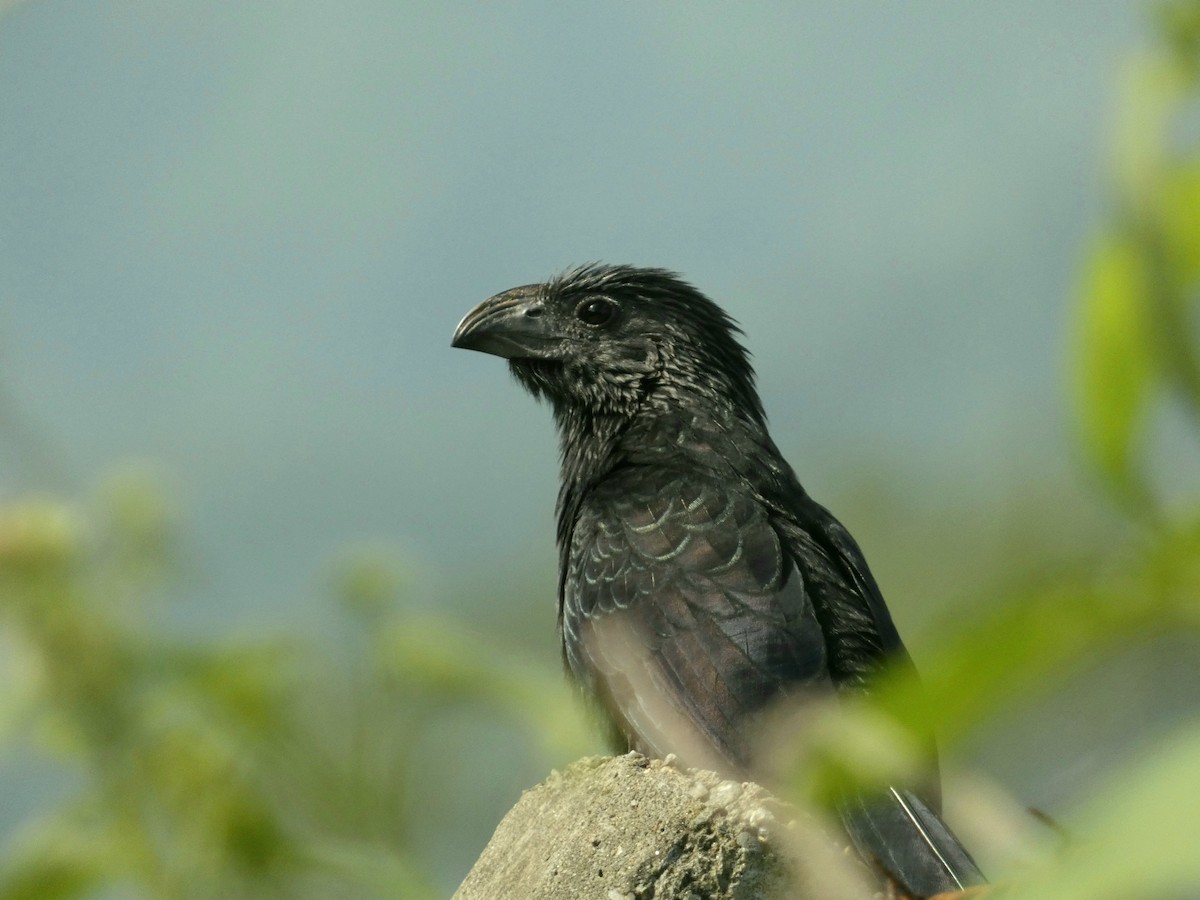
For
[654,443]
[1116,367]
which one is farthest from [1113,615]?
[654,443]

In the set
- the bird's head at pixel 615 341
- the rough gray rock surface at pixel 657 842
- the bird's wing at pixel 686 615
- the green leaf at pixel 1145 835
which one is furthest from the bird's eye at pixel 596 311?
the green leaf at pixel 1145 835

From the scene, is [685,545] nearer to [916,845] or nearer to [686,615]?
[686,615]

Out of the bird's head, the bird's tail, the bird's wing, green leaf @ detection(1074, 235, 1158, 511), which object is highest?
the bird's head

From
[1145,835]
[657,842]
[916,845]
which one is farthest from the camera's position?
[916,845]

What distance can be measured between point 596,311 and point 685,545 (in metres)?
1.83

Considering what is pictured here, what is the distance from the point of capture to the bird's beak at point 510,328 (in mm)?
5656

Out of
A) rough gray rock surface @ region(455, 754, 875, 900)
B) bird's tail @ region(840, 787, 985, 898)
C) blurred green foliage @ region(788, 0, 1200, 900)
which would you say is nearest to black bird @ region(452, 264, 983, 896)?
bird's tail @ region(840, 787, 985, 898)

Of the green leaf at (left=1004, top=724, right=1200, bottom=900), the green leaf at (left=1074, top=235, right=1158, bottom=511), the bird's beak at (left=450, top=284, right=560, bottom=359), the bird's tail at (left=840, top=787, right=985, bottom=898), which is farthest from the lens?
the bird's beak at (left=450, top=284, right=560, bottom=359)

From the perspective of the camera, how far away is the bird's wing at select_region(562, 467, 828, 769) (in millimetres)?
3859

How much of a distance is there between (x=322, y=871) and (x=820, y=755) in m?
1.34

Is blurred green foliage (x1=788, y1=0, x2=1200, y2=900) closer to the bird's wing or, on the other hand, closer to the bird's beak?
the bird's wing

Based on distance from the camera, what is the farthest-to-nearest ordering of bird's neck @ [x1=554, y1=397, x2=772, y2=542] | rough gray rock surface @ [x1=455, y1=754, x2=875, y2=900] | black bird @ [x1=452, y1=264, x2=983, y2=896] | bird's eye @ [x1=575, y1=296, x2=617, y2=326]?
bird's eye @ [x1=575, y1=296, x2=617, y2=326] < bird's neck @ [x1=554, y1=397, x2=772, y2=542] < black bird @ [x1=452, y1=264, x2=983, y2=896] < rough gray rock surface @ [x1=455, y1=754, x2=875, y2=900]

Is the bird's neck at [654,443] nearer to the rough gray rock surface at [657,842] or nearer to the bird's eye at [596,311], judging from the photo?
the bird's eye at [596,311]

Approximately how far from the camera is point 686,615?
413cm
